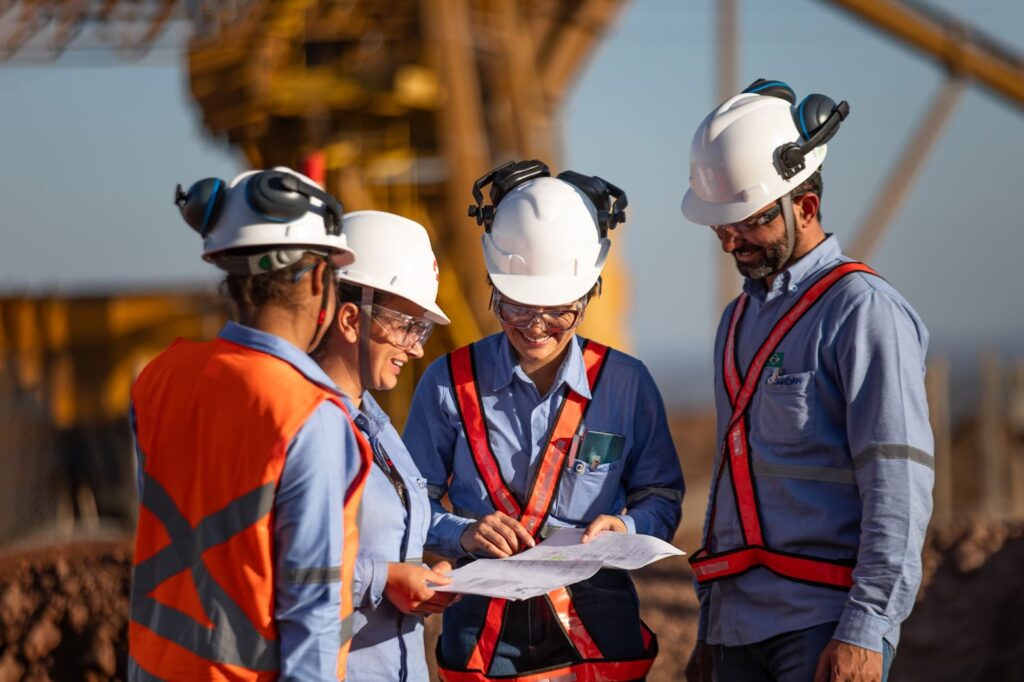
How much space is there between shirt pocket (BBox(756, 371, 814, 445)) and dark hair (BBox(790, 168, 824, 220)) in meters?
0.55

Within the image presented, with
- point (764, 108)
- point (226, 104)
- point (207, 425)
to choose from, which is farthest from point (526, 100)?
point (207, 425)

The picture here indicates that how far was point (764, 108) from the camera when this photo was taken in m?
3.51

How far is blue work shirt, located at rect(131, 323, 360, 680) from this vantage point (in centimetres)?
250

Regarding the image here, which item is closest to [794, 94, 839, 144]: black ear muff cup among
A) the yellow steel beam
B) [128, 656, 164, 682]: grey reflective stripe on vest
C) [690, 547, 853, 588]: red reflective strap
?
[690, 547, 853, 588]: red reflective strap

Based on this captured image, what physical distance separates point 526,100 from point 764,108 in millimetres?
10467

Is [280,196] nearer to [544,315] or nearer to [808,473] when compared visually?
[544,315]

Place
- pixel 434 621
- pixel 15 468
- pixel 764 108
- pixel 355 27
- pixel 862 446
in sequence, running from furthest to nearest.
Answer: pixel 355 27 < pixel 15 468 < pixel 434 621 < pixel 764 108 < pixel 862 446

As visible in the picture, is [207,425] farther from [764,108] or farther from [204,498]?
[764,108]

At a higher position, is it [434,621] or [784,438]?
[784,438]

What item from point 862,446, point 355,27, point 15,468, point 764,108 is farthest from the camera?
point 355,27

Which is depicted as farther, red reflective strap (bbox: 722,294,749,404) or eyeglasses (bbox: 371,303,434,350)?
red reflective strap (bbox: 722,294,749,404)

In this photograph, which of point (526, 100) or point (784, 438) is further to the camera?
point (526, 100)

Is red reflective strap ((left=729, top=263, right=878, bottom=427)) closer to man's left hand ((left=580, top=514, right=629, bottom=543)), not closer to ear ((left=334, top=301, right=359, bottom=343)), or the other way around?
man's left hand ((left=580, top=514, right=629, bottom=543))

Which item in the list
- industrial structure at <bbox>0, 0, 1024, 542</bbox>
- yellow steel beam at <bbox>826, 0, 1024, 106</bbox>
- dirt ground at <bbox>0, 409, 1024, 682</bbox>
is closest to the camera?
dirt ground at <bbox>0, 409, 1024, 682</bbox>
